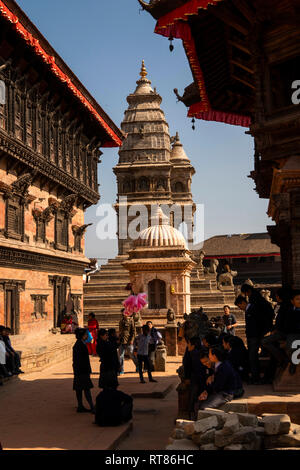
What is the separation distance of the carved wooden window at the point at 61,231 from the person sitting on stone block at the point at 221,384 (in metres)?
17.9

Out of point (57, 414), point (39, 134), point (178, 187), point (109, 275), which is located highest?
point (178, 187)

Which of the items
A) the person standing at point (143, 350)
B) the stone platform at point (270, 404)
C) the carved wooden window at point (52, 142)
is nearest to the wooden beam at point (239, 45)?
the stone platform at point (270, 404)

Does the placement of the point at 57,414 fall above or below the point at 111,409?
below

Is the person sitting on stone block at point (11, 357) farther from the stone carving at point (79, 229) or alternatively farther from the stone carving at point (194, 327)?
the stone carving at point (79, 229)

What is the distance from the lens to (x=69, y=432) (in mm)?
9922

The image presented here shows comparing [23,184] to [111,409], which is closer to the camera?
[111,409]

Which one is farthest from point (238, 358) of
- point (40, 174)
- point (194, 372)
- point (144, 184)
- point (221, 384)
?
point (144, 184)

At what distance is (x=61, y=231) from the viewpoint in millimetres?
27344

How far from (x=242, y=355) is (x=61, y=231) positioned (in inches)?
706

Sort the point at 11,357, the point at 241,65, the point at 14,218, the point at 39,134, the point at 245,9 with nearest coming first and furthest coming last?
1. the point at 245,9
2. the point at 241,65
3. the point at 11,357
4. the point at 14,218
5. the point at 39,134

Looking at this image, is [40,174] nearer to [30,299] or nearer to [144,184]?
[30,299]

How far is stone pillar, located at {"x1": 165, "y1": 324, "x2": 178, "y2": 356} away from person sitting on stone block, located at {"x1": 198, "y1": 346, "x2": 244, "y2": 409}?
1461cm

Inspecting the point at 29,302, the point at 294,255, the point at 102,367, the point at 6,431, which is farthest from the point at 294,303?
the point at 29,302

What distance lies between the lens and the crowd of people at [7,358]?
15453 mm
